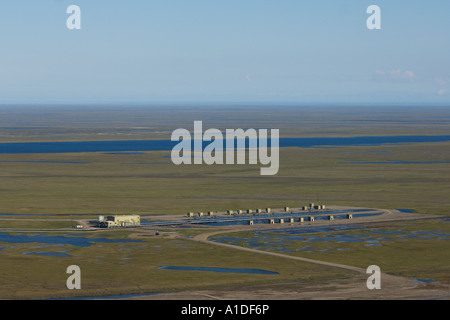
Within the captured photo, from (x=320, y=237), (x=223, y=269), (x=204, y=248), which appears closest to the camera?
(x=223, y=269)

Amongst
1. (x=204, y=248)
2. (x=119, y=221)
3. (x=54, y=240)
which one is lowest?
(x=204, y=248)

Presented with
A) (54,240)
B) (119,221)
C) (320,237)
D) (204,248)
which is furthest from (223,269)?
(119,221)

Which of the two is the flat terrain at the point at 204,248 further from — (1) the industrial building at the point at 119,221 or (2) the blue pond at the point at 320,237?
(1) the industrial building at the point at 119,221

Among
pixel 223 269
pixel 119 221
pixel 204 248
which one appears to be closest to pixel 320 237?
pixel 204 248

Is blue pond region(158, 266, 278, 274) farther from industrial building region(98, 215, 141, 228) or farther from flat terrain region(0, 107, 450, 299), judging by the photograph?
industrial building region(98, 215, 141, 228)

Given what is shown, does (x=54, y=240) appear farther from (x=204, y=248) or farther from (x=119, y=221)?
(x=204, y=248)

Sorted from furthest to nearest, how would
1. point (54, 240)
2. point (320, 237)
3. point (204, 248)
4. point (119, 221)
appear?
point (119, 221), point (320, 237), point (54, 240), point (204, 248)

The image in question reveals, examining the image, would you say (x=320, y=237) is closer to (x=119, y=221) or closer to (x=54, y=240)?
(x=119, y=221)

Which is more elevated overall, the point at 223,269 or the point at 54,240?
the point at 54,240

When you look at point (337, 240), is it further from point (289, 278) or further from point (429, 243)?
point (289, 278)

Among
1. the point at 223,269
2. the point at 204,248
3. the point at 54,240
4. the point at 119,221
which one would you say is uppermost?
the point at 119,221

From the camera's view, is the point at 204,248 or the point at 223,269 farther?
the point at 204,248
